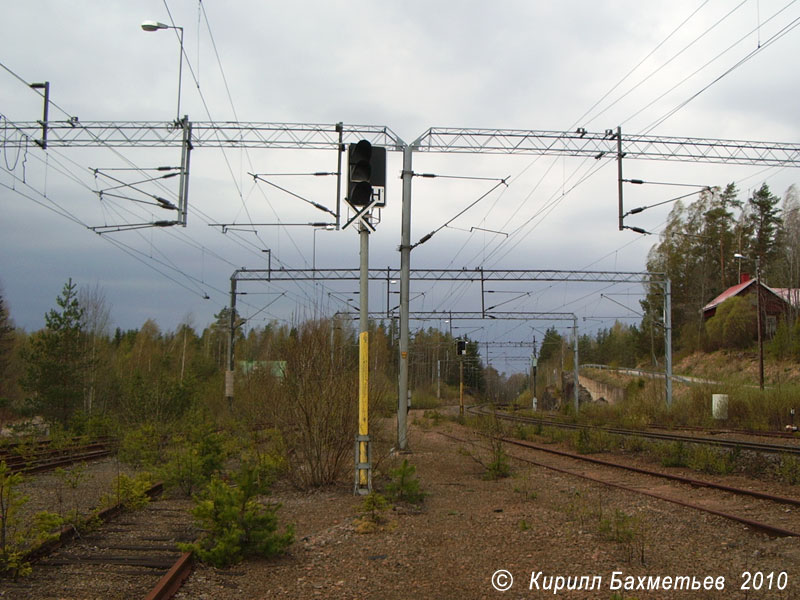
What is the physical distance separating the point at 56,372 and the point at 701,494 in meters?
31.3

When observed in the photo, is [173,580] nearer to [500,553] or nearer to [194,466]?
[500,553]

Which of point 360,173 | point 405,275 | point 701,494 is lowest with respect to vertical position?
point 701,494

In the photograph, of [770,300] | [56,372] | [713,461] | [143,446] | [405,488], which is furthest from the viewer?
[770,300]

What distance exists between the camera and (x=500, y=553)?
7.72 meters

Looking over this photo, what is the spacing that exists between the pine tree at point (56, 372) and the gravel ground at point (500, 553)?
26.3 meters

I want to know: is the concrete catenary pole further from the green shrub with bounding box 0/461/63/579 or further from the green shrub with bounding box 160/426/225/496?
the green shrub with bounding box 0/461/63/579

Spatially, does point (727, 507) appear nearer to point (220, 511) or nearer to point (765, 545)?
point (765, 545)

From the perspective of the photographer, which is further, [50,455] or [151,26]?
[50,455]

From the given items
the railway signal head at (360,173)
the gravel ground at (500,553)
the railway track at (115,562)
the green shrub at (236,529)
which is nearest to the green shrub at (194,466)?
the gravel ground at (500,553)

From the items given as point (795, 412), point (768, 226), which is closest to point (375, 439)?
point (795, 412)

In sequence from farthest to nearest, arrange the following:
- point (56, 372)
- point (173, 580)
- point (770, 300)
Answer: point (770, 300)
point (56, 372)
point (173, 580)

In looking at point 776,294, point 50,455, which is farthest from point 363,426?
point 776,294

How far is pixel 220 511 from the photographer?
7734 millimetres

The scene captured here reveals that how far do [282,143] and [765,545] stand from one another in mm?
15381
